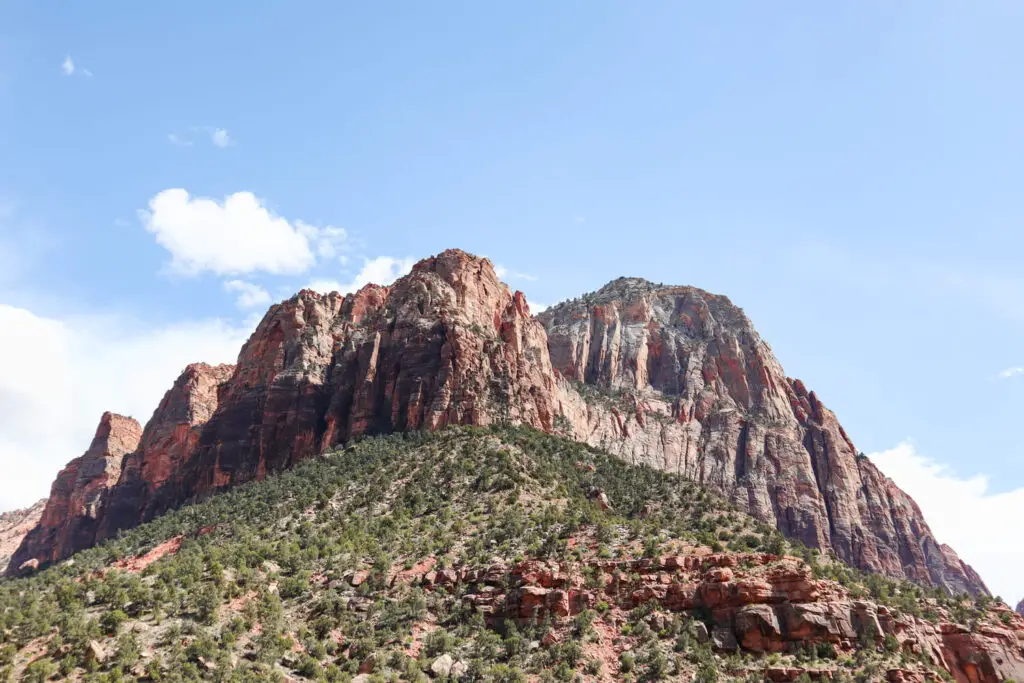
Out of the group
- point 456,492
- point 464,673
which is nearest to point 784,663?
point 464,673

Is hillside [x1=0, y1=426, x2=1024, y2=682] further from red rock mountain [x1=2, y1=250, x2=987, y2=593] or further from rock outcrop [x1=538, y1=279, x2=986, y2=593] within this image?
rock outcrop [x1=538, y1=279, x2=986, y2=593]

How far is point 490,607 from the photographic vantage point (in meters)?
51.8

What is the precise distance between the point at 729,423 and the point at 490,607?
97.7 metres

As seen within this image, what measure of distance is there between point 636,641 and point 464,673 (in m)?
10.7

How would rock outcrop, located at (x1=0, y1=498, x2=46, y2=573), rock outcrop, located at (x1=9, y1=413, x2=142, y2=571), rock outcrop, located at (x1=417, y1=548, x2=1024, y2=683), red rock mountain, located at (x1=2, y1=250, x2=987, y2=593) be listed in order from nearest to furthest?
rock outcrop, located at (x1=417, y1=548, x2=1024, y2=683) → red rock mountain, located at (x1=2, y1=250, x2=987, y2=593) → rock outcrop, located at (x1=9, y1=413, x2=142, y2=571) → rock outcrop, located at (x1=0, y1=498, x2=46, y2=573)

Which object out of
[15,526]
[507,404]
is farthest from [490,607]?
[15,526]

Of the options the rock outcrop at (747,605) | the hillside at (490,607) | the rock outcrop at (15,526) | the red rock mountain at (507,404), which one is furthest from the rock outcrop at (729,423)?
the rock outcrop at (15,526)

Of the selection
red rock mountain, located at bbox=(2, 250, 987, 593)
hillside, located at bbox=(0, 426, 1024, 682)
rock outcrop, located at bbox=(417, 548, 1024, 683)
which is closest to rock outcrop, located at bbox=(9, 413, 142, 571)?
red rock mountain, located at bbox=(2, 250, 987, 593)

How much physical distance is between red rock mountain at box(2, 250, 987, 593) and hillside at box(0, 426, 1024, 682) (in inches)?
1082

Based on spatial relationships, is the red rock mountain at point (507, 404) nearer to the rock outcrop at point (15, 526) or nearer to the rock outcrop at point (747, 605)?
the rock outcrop at point (15, 526)

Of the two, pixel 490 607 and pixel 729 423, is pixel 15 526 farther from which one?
pixel 490 607

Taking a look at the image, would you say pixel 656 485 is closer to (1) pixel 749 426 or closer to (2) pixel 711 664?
(2) pixel 711 664

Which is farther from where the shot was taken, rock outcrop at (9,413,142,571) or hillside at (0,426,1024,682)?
rock outcrop at (9,413,142,571)

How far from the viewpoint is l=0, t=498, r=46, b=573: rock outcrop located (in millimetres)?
164625
